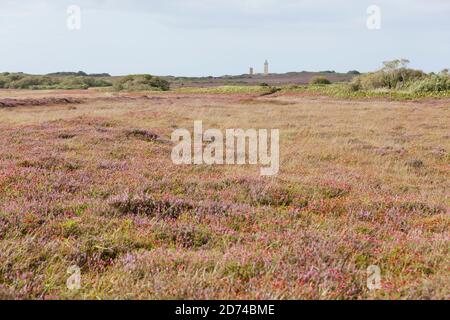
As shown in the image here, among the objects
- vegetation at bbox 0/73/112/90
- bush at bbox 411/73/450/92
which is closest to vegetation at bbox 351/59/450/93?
bush at bbox 411/73/450/92

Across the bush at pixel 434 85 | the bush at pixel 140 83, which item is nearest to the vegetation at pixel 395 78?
the bush at pixel 434 85

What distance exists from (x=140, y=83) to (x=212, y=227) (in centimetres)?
9274

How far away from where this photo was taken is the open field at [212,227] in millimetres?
5152

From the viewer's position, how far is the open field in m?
5.15

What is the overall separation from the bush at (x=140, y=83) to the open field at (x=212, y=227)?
78.8 m

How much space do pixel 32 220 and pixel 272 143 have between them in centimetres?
1407

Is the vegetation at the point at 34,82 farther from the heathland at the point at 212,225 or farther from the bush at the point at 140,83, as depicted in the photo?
A: the heathland at the point at 212,225

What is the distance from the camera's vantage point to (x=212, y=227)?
741 cm

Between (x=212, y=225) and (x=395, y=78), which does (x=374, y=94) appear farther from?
(x=212, y=225)

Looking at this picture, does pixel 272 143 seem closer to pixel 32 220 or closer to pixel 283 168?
pixel 283 168

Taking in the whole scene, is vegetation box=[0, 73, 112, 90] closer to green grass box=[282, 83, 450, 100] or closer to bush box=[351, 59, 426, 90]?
green grass box=[282, 83, 450, 100]

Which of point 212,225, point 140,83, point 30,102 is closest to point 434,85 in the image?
point 30,102

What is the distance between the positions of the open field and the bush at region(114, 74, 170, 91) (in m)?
78.8
